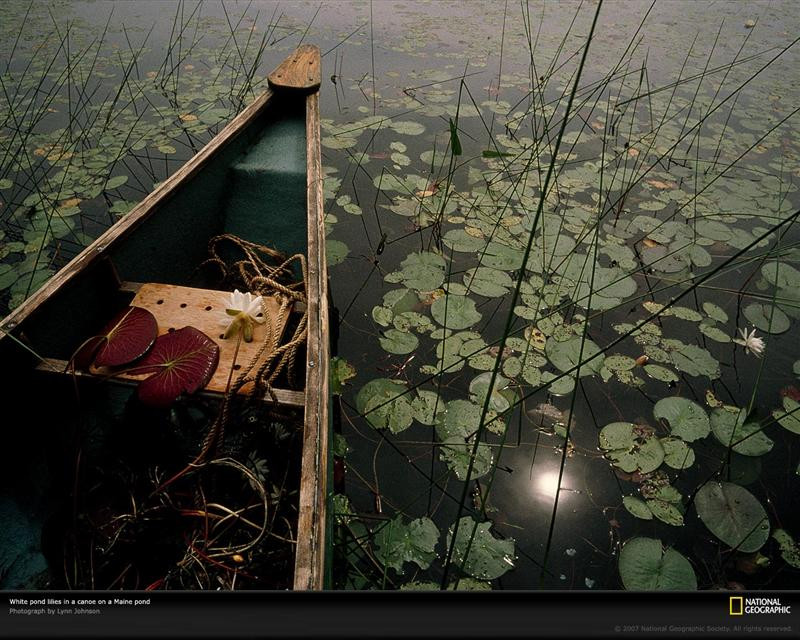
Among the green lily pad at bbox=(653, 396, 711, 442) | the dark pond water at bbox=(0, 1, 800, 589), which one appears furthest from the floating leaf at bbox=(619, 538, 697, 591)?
the green lily pad at bbox=(653, 396, 711, 442)

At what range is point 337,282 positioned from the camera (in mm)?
2227

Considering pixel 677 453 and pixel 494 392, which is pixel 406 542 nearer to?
pixel 494 392

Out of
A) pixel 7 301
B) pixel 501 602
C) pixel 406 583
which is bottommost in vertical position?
pixel 406 583

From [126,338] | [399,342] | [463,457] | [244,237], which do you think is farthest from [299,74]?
[463,457]

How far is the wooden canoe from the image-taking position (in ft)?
3.67

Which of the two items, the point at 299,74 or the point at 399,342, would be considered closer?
the point at 399,342

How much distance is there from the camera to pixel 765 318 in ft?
6.52

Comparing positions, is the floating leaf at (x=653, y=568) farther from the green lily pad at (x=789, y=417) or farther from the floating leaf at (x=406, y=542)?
the green lily pad at (x=789, y=417)

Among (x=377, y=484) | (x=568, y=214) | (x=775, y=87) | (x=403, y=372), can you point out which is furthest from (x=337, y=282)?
(x=775, y=87)

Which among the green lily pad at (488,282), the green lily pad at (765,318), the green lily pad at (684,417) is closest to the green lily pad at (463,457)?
the green lily pad at (684,417)

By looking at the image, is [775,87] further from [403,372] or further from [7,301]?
[7,301]

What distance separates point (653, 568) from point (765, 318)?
4.49 feet

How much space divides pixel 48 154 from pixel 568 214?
10.1ft

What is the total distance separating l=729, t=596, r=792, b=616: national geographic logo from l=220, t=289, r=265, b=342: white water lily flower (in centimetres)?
130
